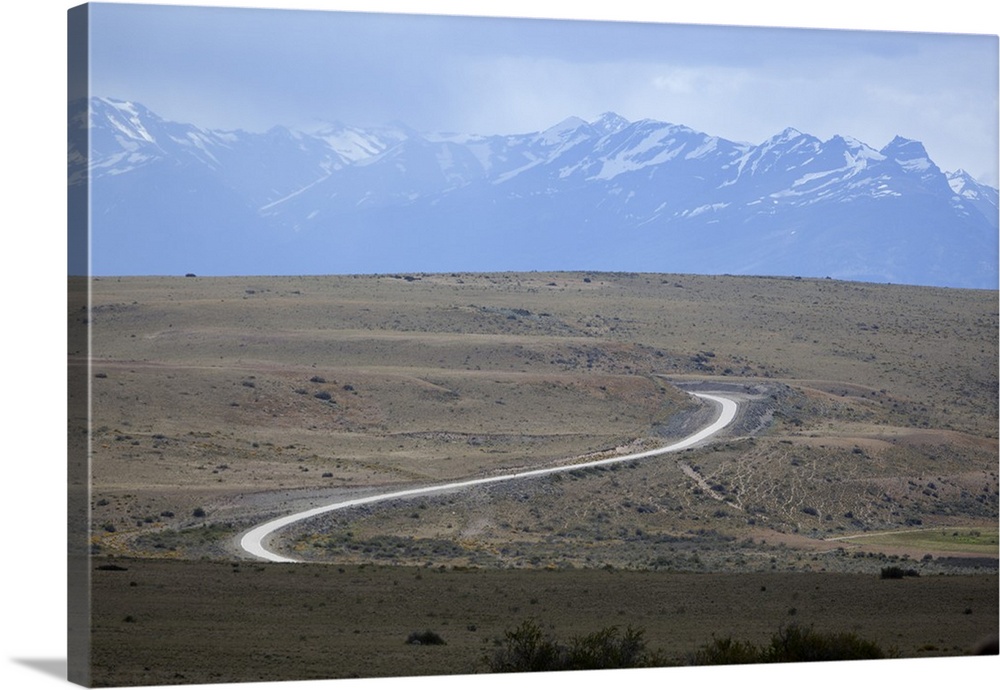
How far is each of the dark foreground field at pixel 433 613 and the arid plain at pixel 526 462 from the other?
8cm

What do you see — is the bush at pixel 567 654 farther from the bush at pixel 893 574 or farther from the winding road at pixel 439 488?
the winding road at pixel 439 488

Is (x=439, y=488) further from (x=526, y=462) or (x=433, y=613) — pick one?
(x=433, y=613)

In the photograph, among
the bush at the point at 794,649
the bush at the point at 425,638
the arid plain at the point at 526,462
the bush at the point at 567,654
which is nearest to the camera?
the bush at the point at 567,654

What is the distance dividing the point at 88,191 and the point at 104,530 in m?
14.6

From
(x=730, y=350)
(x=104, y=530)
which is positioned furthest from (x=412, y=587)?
(x=730, y=350)

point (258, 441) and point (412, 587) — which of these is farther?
point (258, 441)

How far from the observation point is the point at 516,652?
2270 cm

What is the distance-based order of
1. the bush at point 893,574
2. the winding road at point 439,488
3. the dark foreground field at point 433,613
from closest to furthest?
the dark foreground field at point 433,613 → the bush at point 893,574 → the winding road at point 439,488

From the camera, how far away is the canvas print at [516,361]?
2436 centimetres

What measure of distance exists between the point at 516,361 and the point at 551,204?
854 cm

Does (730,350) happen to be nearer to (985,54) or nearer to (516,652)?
(985,54)

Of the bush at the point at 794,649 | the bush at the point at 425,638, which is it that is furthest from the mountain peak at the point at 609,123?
the bush at the point at 425,638

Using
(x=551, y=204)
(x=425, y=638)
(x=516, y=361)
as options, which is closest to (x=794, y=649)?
(x=425, y=638)

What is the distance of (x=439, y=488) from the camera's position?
41.2m
